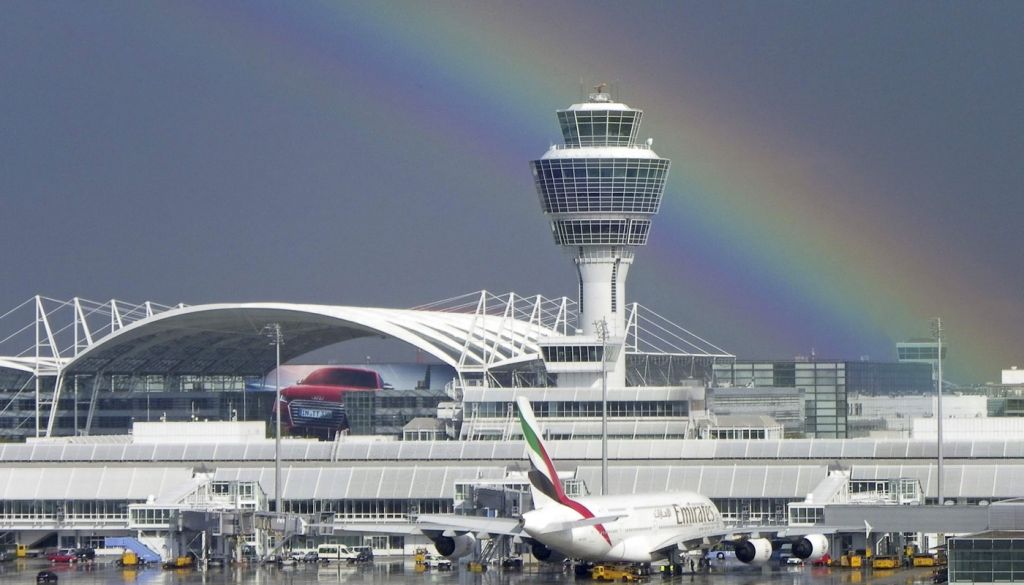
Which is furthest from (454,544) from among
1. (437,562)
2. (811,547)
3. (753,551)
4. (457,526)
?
(811,547)

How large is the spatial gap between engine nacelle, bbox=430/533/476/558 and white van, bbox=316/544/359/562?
19.9 meters

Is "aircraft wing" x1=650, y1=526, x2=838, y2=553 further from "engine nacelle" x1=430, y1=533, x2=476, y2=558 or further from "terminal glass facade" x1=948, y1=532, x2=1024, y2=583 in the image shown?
"terminal glass facade" x1=948, y1=532, x2=1024, y2=583

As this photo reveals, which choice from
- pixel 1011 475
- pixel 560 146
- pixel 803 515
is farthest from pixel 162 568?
pixel 560 146

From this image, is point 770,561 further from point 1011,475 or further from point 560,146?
point 560,146

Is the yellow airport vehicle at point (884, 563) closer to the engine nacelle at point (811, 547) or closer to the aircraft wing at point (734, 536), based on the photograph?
the aircraft wing at point (734, 536)

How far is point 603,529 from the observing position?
342 ft

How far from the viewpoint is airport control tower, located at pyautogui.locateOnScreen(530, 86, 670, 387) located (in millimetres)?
184125

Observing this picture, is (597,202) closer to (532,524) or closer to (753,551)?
(753,551)

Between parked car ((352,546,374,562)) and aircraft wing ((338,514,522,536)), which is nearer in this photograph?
aircraft wing ((338,514,522,536))

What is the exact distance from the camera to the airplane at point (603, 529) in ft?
331

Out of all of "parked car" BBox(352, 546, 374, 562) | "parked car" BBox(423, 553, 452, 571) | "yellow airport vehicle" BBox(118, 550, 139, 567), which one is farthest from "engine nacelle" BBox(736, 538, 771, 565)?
"yellow airport vehicle" BBox(118, 550, 139, 567)

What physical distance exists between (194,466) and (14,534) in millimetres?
14750

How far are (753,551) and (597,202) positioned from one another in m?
77.1

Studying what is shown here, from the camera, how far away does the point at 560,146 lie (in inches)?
7372
